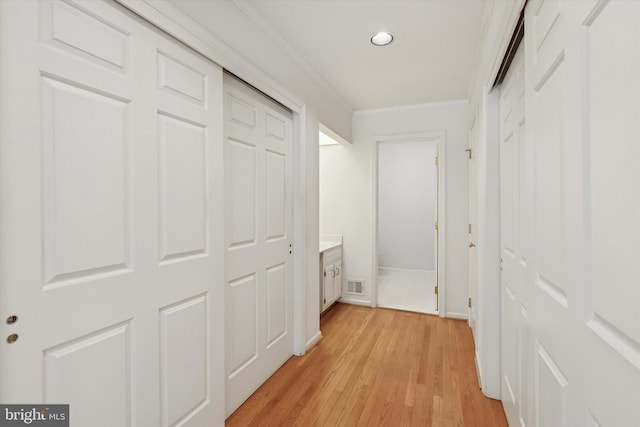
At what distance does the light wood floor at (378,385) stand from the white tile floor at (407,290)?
77 centimetres

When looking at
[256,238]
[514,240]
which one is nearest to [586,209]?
[514,240]

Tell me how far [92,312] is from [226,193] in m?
0.94

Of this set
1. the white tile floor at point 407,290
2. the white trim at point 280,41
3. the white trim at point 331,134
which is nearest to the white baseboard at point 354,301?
the white tile floor at point 407,290

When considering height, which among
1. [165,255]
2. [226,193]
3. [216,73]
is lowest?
[165,255]

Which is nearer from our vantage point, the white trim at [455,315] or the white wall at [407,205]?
the white trim at [455,315]

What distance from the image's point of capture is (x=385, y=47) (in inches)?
94.3

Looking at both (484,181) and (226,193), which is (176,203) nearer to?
(226,193)

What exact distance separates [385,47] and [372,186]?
1798 mm

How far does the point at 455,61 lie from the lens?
2.61 meters

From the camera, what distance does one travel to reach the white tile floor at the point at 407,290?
398cm

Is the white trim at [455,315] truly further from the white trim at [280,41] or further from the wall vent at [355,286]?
the white trim at [280,41]

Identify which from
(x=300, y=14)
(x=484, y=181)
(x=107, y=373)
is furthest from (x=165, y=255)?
(x=484, y=181)
